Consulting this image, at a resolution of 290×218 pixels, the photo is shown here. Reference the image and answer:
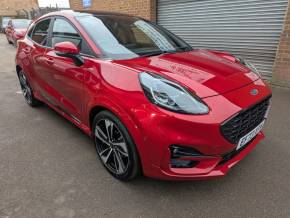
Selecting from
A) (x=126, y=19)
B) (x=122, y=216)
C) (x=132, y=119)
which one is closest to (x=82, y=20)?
(x=126, y=19)

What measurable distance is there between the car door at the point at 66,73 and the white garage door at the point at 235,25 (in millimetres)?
4040

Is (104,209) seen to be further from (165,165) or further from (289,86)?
(289,86)

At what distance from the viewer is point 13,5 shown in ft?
119

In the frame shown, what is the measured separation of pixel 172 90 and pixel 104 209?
1135mm

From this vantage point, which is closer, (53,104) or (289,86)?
(53,104)

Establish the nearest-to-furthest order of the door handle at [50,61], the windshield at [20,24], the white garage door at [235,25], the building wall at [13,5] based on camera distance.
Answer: the door handle at [50,61]
the white garage door at [235,25]
the windshield at [20,24]
the building wall at [13,5]

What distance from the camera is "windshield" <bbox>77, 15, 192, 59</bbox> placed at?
267 centimetres

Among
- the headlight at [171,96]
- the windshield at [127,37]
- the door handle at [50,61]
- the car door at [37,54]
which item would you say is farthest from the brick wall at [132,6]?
the headlight at [171,96]

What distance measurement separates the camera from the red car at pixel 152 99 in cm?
192

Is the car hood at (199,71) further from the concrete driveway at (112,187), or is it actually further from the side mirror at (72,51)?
the concrete driveway at (112,187)

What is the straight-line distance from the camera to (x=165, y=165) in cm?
200

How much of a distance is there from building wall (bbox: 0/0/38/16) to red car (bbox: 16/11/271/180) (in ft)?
127

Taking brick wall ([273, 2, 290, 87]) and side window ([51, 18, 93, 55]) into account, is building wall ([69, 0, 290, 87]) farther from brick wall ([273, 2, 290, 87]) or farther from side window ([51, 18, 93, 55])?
side window ([51, 18, 93, 55])

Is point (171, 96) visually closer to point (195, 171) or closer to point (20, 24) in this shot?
point (195, 171)
